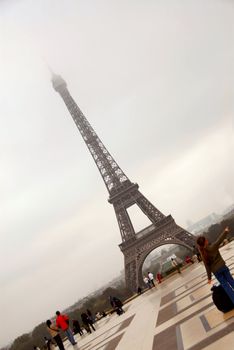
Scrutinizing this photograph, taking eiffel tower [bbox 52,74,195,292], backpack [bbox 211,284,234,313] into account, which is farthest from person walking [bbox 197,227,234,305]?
eiffel tower [bbox 52,74,195,292]

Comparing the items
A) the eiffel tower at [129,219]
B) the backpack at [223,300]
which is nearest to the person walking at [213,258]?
the backpack at [223,300]

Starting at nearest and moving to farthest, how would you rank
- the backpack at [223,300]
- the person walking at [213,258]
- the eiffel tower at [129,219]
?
the person walking at [213,258], the backpack at [223,300], the eiffel tower at [129,219]

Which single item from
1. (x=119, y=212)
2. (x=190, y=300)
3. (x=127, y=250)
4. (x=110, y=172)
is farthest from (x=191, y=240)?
(x=190, y=300)

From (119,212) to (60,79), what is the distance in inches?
1211

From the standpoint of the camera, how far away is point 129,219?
165 feet

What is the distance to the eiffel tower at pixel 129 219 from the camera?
43.7 meters

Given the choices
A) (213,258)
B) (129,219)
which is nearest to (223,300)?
(213,258)

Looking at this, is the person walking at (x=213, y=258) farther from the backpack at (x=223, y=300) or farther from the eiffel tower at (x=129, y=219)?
the eiffel tower at (x=129, y=219)

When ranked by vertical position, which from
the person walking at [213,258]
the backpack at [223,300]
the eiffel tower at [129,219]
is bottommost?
the backpack at [223,300]

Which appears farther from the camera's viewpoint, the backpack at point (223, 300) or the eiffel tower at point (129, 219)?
the eiffel tower at point (129, 219)

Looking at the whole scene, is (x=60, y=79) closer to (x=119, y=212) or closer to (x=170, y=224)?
(x=119, y=212)

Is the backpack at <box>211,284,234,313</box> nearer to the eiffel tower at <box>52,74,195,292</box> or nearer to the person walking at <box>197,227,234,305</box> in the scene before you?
the person walking at <box>197,227,234,305</box>

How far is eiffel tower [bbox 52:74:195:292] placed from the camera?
43.7 meters

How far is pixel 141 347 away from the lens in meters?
8.04
